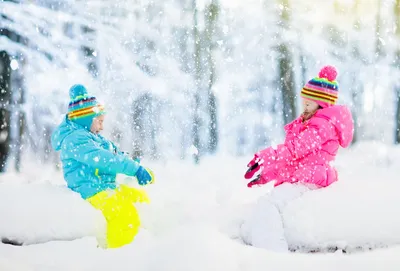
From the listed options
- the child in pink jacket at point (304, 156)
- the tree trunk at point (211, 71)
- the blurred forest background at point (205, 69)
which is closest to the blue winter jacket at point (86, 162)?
the child in pink jacket at point (304, 156)

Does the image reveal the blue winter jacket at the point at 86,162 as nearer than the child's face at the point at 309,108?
Yes

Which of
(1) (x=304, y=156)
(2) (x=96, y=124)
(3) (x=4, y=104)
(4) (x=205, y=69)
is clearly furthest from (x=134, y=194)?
(4) (x=205, y=69)

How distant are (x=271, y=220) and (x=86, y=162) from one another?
150cm

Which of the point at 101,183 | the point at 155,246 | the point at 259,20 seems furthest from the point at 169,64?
the point at 155,246

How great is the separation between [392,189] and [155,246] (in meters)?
1.88

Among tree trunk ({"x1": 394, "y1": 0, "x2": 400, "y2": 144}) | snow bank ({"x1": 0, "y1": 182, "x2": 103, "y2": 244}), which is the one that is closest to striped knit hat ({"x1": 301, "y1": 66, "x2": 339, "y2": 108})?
snow bank ({"x1": 0, "y1": 182, "x2": 103, "y2": 244})

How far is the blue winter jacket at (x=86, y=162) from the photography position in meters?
3.30

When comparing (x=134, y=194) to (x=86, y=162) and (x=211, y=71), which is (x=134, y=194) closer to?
(x=86, y=162)

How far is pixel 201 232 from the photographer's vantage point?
105 inches

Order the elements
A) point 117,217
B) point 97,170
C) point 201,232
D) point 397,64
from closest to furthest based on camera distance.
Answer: point 201,232 < point 117,217 < point 97,170 < point 397,64

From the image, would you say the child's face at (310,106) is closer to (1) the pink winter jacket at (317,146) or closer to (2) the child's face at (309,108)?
(2) the child's face at (309,108)

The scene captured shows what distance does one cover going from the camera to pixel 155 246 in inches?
104

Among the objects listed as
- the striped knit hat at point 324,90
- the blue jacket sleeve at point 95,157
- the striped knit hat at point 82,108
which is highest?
the striped knit hat at point 324,90

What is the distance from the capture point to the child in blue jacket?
10.4 ft
